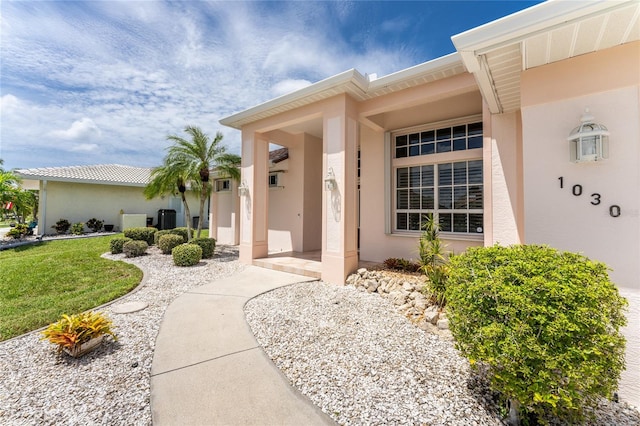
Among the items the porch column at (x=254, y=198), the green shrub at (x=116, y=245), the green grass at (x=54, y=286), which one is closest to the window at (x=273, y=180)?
the porch column at (x=254, y=198)

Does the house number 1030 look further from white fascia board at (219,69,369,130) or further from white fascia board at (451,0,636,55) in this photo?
white fascia board at (219,69,369,130)

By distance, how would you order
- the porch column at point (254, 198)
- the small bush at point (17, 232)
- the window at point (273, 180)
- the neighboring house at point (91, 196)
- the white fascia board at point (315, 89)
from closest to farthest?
the white fascia board at point (315, 89)
the porch column at point (254, 198)
the window at point (273, 180)
the small bush at point (17, 232)
the neighboring house at point (91, 196)

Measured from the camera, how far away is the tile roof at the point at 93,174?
17125 millimetres

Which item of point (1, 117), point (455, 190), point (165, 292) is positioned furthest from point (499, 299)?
point (1, 117)

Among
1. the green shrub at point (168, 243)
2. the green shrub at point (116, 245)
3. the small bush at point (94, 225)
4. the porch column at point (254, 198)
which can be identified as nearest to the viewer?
the porch column at point (254, 198)

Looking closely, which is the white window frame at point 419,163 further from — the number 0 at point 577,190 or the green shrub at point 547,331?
the green shrub at point 547,331

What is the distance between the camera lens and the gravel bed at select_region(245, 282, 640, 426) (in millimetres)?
2516

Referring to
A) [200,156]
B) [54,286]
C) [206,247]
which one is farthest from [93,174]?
[54,286]

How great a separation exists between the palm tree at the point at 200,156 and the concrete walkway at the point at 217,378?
7.16 meters

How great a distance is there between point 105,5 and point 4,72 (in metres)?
3.48

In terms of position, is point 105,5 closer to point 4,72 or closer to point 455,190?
point 4,72

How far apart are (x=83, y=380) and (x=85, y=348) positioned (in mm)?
672

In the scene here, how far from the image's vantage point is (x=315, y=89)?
7.01 meters

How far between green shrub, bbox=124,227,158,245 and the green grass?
1.83 m
